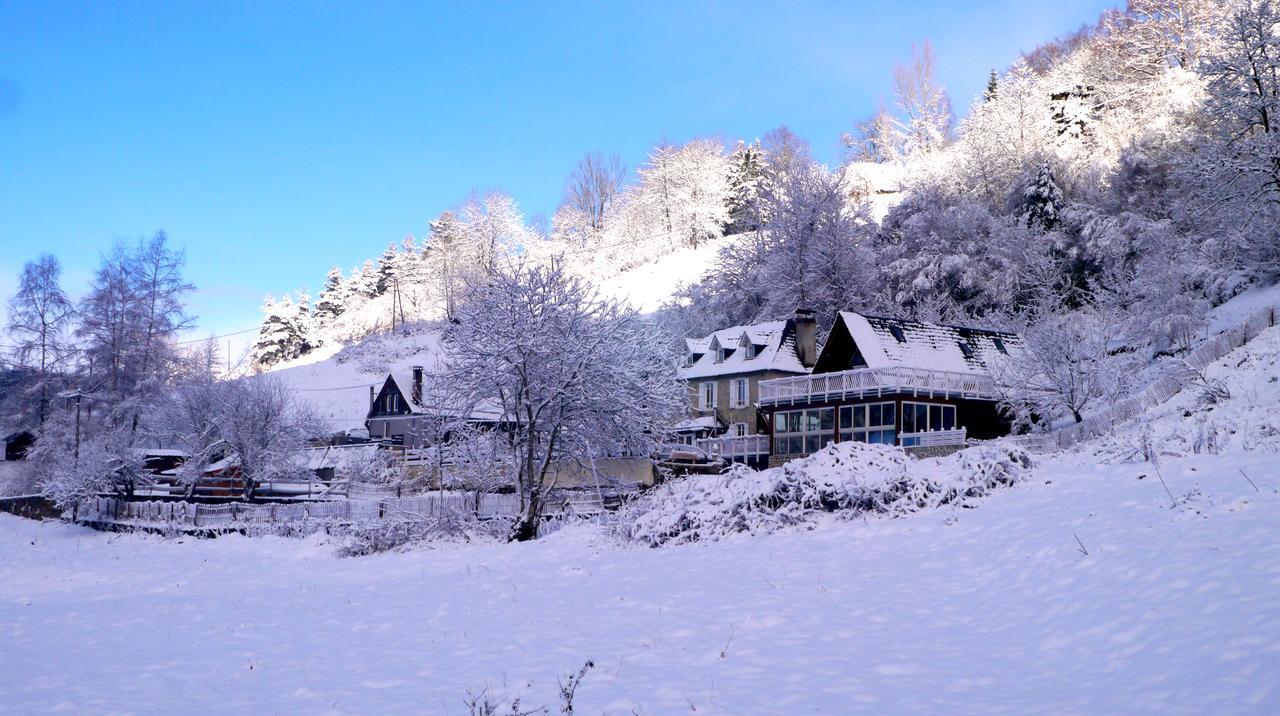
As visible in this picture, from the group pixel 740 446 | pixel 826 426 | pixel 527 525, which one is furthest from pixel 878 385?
pixel 527 525

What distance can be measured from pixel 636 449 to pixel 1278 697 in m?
23.0

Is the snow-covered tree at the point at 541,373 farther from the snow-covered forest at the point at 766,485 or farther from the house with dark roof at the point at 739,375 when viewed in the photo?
the house with dark roof at the point at 739,375

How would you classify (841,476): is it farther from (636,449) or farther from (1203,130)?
(1203,130)

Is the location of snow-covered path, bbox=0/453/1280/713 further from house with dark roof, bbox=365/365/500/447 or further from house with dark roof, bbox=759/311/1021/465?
house with dark roof, bbox=365/365/500/447

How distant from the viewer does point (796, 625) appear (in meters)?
11.0

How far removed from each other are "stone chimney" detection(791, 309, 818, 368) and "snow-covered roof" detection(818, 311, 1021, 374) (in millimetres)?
4802

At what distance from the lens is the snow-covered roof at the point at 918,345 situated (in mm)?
37906

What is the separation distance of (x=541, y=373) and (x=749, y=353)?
2187 cm

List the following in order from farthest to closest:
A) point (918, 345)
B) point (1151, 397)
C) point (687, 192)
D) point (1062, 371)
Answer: point (687, 192) < point (918, 345) < point (1062, 371) < point (1151, 397)

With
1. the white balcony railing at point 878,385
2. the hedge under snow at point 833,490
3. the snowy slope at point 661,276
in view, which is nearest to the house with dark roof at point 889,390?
the white balcony railing at point 878,385

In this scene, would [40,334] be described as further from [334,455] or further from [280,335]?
[280,335]

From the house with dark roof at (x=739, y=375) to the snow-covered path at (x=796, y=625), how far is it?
25.3 m

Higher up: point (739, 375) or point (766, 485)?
point (739, 375)

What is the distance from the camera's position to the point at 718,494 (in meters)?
20.9
